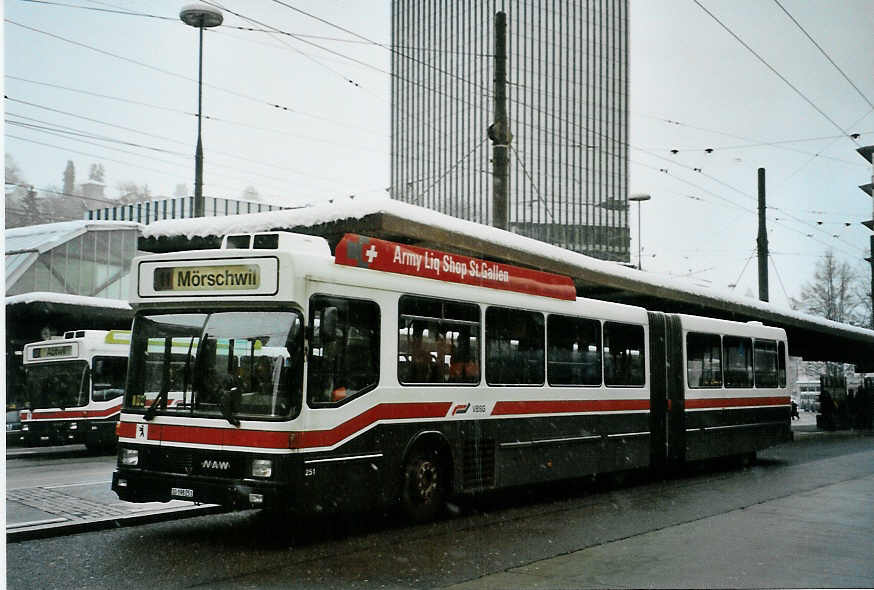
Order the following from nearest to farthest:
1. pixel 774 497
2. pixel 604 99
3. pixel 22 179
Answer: pixel 22 179, pixel 774 497, pixel 604 99

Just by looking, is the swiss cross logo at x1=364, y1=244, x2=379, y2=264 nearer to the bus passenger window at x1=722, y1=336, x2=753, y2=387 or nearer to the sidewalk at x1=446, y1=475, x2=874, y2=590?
the sidewalk at x1=446, y1=475, x2=874, y2=590

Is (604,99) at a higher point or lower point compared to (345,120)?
higher

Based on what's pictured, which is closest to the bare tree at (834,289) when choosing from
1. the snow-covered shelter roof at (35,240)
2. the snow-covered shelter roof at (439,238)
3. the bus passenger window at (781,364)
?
the snow-covered shelter roof at (439,238)

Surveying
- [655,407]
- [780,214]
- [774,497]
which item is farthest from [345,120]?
[780,214]

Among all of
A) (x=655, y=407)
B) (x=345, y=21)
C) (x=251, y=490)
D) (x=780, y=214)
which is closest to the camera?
(x=251, y=490)

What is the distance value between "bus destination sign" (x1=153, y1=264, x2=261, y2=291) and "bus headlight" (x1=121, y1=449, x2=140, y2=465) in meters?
1.66

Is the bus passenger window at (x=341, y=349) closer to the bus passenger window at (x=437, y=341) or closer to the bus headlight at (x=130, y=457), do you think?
the bus passenger window at (x=437, y=341)

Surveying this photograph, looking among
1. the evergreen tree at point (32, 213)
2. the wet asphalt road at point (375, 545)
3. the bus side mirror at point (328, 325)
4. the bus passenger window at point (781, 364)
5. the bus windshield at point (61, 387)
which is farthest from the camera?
the bus windshield at point (61, 387)

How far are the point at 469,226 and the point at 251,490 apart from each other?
8627mm

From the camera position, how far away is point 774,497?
1373 cm

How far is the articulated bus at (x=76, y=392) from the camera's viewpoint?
2256cm

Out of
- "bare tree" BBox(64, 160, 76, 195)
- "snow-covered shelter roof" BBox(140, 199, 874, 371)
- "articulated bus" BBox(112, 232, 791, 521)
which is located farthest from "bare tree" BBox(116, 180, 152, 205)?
"articulated bus" BBox(112, 232, 791, 521)

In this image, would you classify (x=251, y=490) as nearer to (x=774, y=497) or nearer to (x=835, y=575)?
(x=835, y=575)

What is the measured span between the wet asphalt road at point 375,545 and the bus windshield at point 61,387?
12672 millimetres
